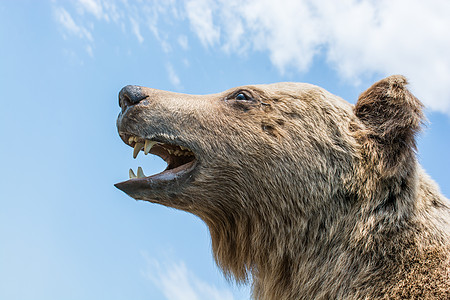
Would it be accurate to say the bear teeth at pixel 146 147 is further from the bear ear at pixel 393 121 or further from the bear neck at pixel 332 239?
the bear ear at pixel 393 121

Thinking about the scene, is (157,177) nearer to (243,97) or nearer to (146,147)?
(146,147)

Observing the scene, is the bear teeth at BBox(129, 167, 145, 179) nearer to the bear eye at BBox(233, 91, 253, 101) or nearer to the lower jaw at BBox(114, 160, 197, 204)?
the lower jaw at BBox(114, 160, 197, 204)

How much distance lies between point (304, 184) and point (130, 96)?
184 centimetres

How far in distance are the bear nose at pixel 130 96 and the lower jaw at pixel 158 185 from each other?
0.75 metres

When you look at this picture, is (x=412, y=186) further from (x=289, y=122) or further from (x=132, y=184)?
(x=132, y=184)

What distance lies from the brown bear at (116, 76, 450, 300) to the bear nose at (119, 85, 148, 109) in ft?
0.03

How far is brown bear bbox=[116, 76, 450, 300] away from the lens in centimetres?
440

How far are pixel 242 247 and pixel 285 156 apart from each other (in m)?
1.01

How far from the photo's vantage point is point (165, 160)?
532 centimetres

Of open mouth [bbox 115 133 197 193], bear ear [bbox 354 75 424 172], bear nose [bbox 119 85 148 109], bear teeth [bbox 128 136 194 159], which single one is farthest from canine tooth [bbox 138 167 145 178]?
bear ear [bbox 354 75 424 172]

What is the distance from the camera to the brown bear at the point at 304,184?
4398 millimetres

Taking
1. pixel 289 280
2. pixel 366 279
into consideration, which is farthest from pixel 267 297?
pixel 366 279

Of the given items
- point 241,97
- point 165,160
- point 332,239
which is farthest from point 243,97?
point 332,239

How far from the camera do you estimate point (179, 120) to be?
16.4ft
